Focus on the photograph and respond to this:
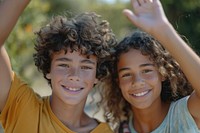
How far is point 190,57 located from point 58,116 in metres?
0.87

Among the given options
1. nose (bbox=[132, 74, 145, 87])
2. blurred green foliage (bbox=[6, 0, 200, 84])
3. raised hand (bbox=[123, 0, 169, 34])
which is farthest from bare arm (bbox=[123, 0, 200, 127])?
blurred green foliage (bbox=[6, 0, 200, 84])

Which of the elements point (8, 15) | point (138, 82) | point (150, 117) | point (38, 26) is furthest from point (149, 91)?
point (38, 26)

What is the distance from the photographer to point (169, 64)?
3.39m

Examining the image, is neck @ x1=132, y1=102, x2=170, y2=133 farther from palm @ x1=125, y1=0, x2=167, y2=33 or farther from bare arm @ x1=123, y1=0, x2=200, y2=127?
→ palm @ x1=125, y1=0, x2=167, y2=33

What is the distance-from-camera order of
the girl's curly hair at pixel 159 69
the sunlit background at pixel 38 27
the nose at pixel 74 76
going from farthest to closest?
the sunlit background at pixel 38 27
the girl's curly hair at pixel 159 69
the nose at pixel 74 76

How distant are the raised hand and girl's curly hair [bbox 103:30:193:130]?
1.80 ft

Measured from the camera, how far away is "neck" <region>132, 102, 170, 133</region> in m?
3.33

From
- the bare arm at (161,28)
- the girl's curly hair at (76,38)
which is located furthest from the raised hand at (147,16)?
the girl's curly hair at (76,38)

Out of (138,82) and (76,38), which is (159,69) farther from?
(76,38)

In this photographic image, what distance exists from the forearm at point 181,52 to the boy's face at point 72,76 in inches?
21.1

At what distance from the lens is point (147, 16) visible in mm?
2758

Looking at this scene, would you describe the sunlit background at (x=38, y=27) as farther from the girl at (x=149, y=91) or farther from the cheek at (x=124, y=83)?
the cheek at (x=124, y=83)

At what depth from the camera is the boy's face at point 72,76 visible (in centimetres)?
306

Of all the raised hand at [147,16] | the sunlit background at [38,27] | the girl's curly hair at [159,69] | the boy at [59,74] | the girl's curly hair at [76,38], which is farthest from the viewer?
the sunlit background at [38,27]
